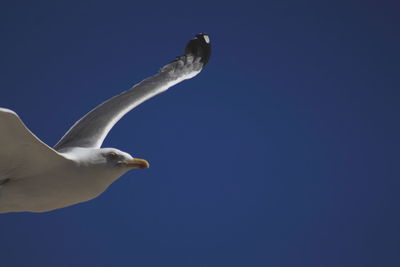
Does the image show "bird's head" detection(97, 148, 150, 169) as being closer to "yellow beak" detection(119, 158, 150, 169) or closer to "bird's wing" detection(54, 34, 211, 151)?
"yellow beak" detection(119, 158, 150, 169)

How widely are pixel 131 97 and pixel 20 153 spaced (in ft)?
4.71

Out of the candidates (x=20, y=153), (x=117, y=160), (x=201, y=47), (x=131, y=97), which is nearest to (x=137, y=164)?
(x=117, y=160)

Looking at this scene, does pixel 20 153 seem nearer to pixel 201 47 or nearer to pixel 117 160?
pixel 117 160

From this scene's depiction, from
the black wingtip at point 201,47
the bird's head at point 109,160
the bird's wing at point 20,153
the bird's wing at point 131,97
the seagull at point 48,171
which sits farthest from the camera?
the black wingtip at point 201,47

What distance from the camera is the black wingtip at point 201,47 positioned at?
5168mm

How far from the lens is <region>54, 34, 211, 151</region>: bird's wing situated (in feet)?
12.9

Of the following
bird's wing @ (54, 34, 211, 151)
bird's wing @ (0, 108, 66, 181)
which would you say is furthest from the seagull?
bird's wing @ (54, 34, 211, 151)

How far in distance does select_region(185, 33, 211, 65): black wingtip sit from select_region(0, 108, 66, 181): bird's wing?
2416 millimetres

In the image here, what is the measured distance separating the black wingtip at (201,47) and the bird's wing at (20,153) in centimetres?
242

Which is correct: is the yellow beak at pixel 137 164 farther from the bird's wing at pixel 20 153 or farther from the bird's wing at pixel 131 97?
the bird's wing at pixel 131 97

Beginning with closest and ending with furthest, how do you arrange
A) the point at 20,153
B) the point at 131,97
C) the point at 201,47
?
the point at 20,153, the point at 131,97, the point at 201,47

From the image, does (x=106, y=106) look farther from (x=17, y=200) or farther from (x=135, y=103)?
(x=17, y=200)

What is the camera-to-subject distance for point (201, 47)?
5195 millimetres

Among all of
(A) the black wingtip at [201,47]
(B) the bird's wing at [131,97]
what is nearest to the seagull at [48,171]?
(B) the bird's wing at [131,97]
